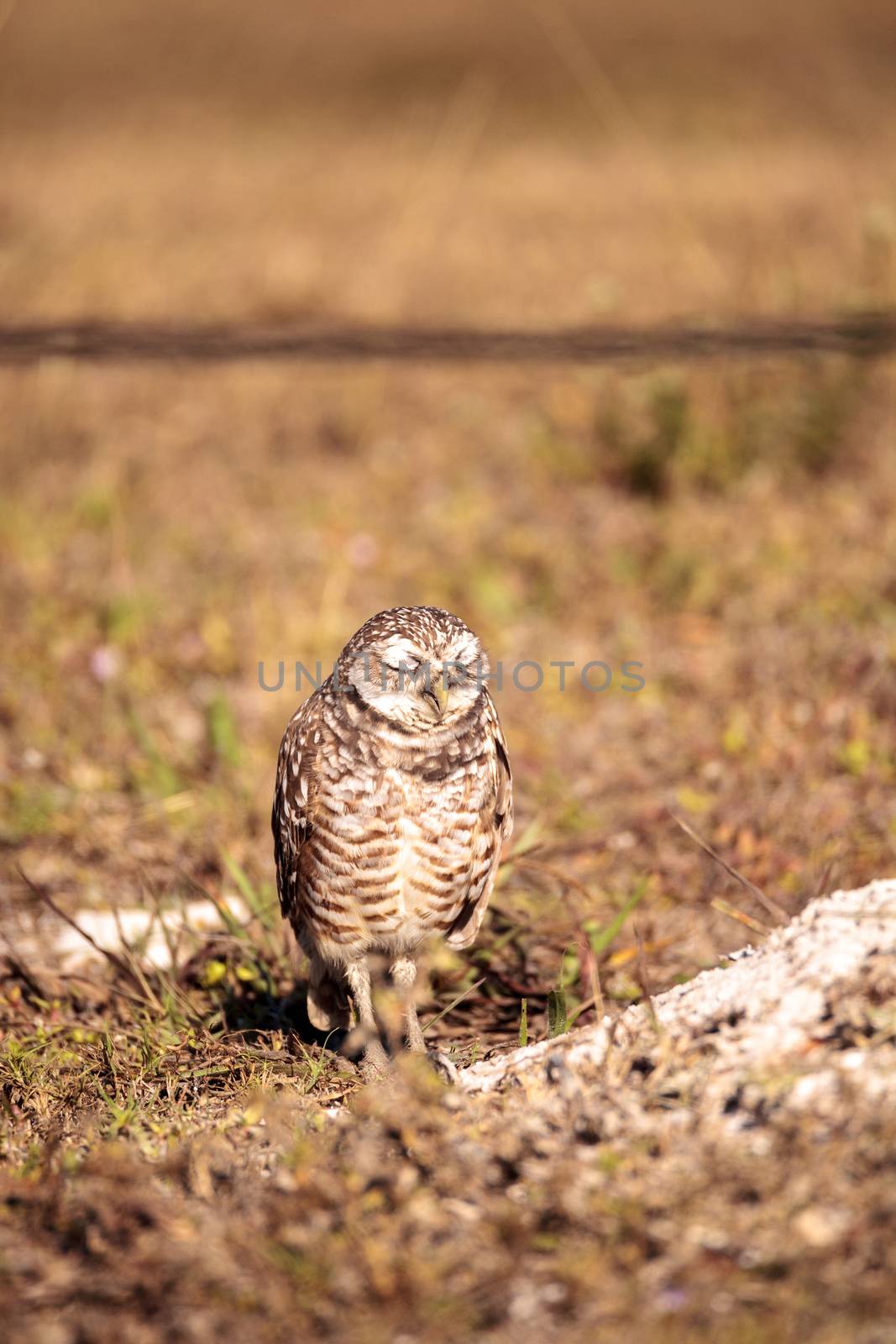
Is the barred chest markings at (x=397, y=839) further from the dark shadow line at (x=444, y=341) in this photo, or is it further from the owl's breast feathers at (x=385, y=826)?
the dark shadow line at (x=444, y=341)

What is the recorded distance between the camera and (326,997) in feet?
9.51

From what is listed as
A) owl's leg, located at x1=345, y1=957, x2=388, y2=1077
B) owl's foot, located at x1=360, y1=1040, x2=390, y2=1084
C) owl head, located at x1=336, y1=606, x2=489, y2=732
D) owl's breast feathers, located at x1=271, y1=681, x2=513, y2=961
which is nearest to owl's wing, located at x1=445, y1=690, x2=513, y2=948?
owl's breast feathers, located at x1=271, y1=681, x2=513, y2=961

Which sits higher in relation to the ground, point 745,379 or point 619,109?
point 619,109

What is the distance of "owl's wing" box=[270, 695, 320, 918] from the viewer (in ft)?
8.96

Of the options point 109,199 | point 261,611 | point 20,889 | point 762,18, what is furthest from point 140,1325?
point 762,18

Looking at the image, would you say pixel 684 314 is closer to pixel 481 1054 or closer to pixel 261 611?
pixel 261 611

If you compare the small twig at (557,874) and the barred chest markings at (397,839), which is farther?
the small twig at (557,874)

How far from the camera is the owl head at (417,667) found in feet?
8.62

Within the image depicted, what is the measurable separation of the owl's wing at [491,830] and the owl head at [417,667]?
11 centimetres

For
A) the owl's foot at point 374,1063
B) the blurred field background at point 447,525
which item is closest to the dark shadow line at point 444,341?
the blurred field background at point 447,525

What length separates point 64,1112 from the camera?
2412mm

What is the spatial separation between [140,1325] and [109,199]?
8.10m

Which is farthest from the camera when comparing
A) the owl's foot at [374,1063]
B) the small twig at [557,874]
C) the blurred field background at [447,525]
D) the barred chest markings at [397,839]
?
the blurred field background at [447,525]

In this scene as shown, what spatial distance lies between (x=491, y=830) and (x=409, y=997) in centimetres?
42
